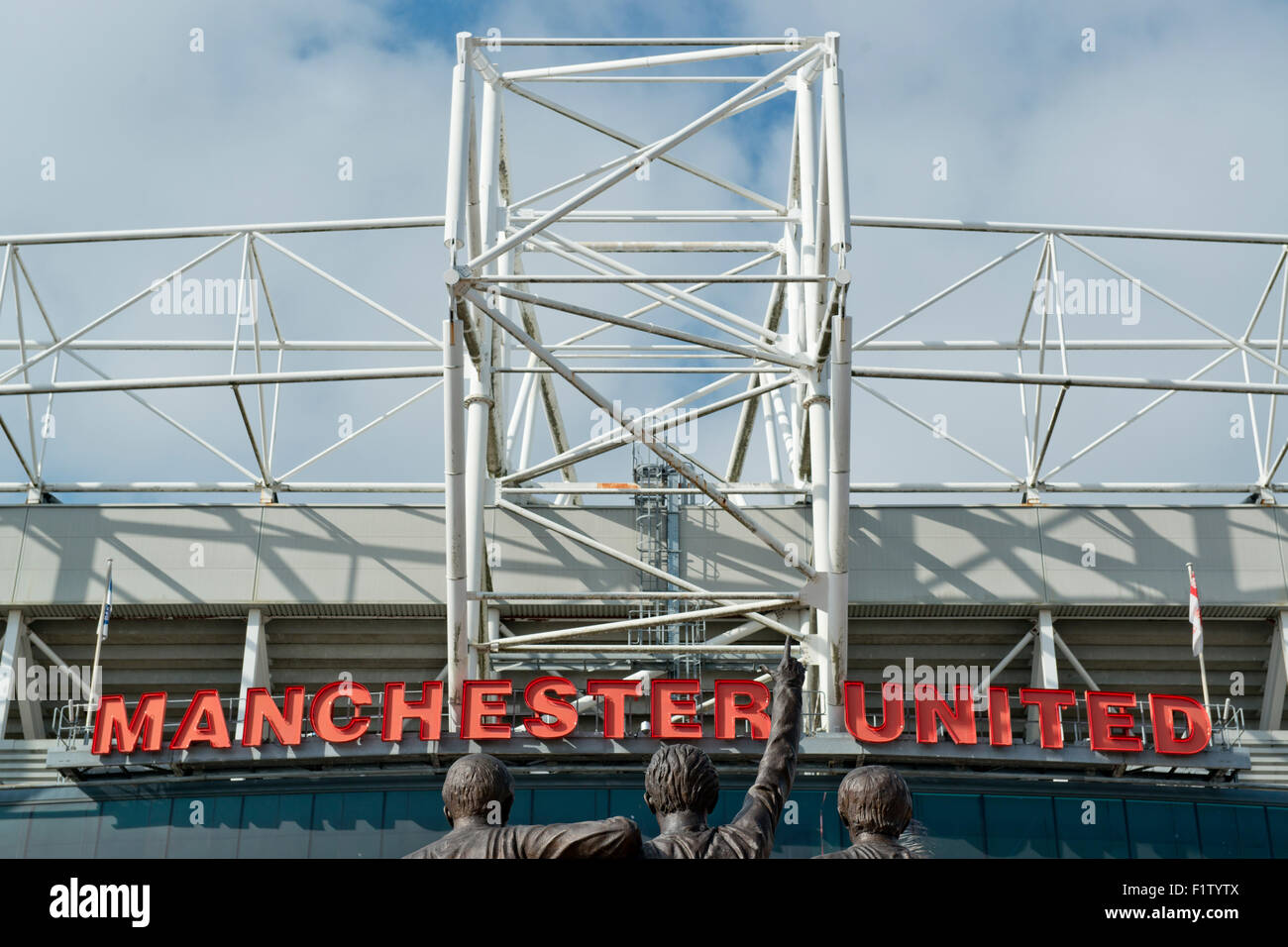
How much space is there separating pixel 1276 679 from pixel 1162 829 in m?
7.58

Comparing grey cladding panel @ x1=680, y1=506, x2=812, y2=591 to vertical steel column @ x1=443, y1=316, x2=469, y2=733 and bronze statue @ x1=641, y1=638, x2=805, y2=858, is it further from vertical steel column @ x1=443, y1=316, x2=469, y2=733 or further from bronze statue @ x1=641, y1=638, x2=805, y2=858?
bronze statue @ x1=641, y1=638, x2=805, y2=858

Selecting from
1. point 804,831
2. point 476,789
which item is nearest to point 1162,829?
point 804,831

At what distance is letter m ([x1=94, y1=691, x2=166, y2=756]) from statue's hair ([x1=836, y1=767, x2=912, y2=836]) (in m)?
25.9

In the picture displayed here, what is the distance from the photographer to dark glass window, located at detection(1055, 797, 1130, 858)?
28.5 m

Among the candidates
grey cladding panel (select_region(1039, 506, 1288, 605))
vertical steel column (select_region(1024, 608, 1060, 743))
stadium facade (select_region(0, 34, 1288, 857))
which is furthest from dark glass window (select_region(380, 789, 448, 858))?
grey cladding panel (select_region(1039, 506, 1288, 605))

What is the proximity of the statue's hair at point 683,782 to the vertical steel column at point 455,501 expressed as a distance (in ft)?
64.5

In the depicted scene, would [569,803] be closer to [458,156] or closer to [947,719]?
[947,719]

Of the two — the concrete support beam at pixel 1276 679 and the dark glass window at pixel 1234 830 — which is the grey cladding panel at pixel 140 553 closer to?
the dark glass window at pixel 1234 830

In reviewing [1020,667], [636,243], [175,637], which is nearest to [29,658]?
[175,637]

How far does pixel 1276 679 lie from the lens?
34.0m

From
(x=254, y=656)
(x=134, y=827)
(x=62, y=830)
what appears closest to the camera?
(x=62, y=830)

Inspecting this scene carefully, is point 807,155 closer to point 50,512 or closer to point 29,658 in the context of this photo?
point 50,512
